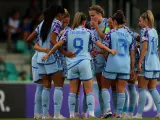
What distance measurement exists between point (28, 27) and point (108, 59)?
10.5 meters

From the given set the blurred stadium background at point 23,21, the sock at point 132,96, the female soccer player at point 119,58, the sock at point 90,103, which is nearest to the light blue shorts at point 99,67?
the female soccer player at point 119,58

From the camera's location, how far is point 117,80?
49.4 feet

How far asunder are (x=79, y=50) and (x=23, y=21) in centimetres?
1093

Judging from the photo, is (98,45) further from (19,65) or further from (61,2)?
(61,2)

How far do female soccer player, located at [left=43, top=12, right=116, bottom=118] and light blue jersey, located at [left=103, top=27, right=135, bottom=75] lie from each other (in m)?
0.15

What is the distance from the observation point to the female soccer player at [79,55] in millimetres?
14695

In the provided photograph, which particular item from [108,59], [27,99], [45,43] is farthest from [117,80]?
[27,99]

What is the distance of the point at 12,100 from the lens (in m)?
21.4

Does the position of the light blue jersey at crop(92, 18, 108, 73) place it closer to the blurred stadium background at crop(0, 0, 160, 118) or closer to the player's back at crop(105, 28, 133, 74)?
the player's back at crop(105, 28, 133, 74)

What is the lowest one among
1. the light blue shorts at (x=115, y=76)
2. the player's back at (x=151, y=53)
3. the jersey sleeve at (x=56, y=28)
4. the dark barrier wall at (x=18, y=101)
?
the dark barrier wall at (x=18, y=101)

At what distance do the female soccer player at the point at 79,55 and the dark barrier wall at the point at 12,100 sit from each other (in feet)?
21.6

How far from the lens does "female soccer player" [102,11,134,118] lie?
14.9 m

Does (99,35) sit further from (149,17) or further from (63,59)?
(149,17)

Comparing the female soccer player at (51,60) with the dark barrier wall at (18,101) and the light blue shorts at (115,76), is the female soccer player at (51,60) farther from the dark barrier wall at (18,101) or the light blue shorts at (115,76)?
the dark barrier wall at (18,101)
